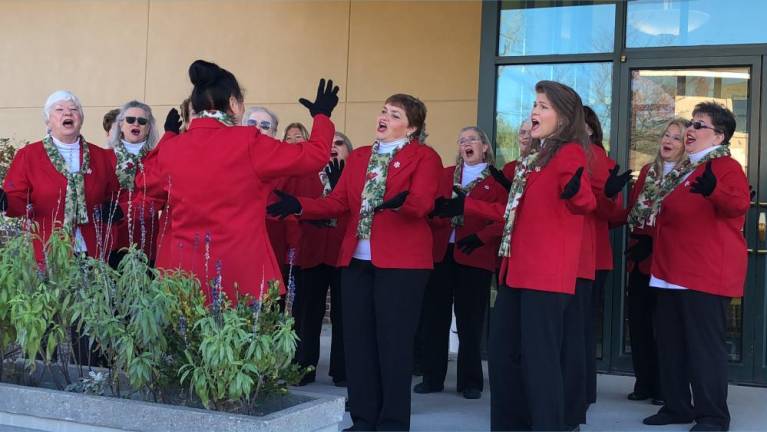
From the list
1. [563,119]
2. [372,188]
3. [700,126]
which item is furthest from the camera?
[700,126]

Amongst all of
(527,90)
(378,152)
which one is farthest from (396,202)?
Answer: (527,90)

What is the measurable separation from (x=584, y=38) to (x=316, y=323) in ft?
9.97

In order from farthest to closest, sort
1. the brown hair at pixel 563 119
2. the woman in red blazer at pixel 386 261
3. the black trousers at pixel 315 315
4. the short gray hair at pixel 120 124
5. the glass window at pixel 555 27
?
the glass window at pixel 555 27, the black trousers at pixel 315 315, the short gray hair at pixel 120 124, the woman in red blazer at pixel 386 261, the brown hair at pixel 563 119

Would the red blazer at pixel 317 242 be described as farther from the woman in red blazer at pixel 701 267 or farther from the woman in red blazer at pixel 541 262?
the woman in red blazer at pixel 701 267

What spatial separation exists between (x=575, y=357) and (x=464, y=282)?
1489mm

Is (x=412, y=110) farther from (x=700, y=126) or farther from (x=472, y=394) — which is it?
(x=472, y=394)

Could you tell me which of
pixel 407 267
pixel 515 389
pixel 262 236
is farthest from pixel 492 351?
pixel 262 236

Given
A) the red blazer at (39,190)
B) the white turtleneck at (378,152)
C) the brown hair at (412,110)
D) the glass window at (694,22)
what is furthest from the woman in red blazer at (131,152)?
the glass window at (694,22)

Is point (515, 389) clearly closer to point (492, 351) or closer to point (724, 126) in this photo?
point (492, 351)

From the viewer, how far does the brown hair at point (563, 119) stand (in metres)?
4.18

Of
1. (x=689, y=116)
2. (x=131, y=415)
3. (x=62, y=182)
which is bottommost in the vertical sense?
(x=131, y=415)

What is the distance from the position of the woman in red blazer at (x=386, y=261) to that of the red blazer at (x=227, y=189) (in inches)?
26.6

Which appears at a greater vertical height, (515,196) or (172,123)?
(172,123)

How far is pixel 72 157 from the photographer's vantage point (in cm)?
516
